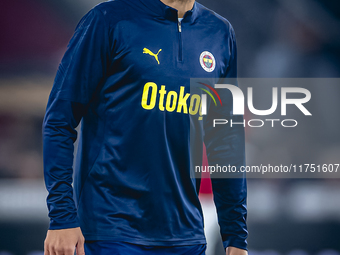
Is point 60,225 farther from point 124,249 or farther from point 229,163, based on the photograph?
point 229,163

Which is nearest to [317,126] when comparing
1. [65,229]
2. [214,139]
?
[214,139]

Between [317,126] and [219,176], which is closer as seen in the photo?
[219,176]

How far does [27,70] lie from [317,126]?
8.46 feet

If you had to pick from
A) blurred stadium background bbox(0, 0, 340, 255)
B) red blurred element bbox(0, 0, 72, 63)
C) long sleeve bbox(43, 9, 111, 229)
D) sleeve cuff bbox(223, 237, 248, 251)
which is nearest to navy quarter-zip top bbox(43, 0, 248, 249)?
long sleeve bbox(43, 9, 111, 229)

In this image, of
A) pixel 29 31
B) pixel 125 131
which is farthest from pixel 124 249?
pixel 29 31

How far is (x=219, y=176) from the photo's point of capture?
4.54ft

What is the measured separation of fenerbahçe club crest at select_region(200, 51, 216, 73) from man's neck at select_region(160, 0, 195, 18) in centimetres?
16

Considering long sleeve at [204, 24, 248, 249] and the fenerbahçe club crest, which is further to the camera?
long sleeve at [204, 24, 248, 249]

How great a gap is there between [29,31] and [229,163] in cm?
247

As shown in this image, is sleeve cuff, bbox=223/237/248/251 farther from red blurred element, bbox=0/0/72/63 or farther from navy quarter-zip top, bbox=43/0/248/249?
red blurred element, bbox=0/0/72/63

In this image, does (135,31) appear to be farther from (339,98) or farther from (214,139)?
(339,98)

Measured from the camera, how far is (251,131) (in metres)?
3.43

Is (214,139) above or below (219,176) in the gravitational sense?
above

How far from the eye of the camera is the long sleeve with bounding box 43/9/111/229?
106 centimetres
